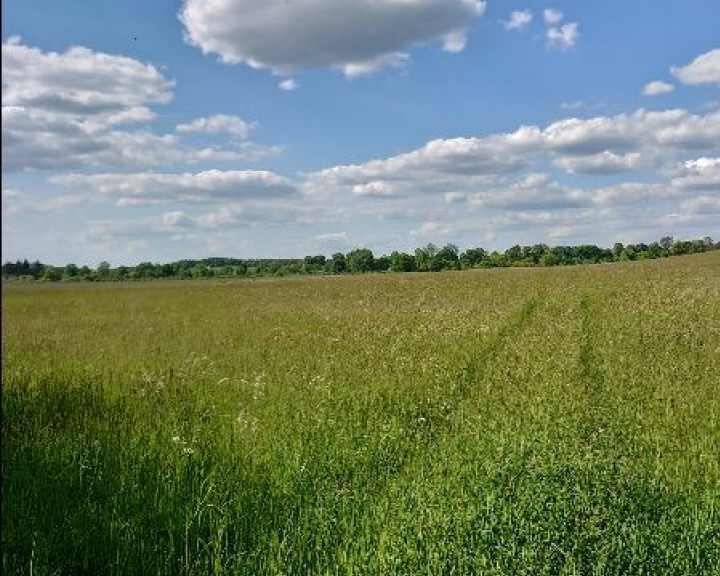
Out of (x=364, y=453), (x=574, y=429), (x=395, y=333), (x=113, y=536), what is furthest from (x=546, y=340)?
(x=113, y=536)

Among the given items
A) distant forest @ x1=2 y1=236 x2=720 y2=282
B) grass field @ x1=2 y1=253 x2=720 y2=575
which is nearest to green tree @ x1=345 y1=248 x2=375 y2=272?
distant forest @ x1=2 y1=236 x2=720 y2=282

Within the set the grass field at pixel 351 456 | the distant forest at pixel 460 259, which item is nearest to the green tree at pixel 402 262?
the distant forest at pixel 460 259

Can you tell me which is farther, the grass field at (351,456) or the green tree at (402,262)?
the green tree at (402,262)

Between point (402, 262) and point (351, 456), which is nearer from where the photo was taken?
point (351, 456)

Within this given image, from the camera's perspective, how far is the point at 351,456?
22.3 ft

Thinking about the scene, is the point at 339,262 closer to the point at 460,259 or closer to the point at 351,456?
the point at 460,259

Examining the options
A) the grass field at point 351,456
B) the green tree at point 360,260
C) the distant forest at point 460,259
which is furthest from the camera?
the green tree at point 360,260

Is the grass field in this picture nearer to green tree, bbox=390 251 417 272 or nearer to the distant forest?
the distant forest

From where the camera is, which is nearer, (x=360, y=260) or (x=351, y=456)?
(x=351, y=456)

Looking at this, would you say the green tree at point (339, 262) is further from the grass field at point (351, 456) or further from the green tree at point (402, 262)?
the grass field at point (351, 456)

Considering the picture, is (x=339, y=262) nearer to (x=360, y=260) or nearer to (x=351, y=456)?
→ (x=360, y=260)

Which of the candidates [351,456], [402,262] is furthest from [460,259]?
[351,456]

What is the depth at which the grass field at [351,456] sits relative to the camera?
4812 mm

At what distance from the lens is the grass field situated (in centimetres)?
481
